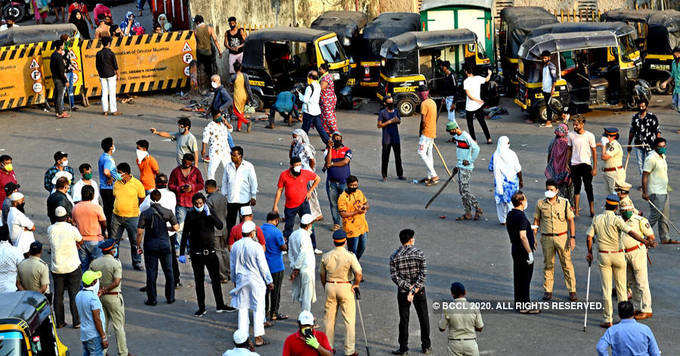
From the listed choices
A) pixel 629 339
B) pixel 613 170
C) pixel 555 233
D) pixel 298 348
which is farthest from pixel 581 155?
pixel 298 348

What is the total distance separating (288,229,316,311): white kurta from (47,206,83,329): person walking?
2.73 m

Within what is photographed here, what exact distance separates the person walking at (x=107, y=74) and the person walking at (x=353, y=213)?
35.2ft

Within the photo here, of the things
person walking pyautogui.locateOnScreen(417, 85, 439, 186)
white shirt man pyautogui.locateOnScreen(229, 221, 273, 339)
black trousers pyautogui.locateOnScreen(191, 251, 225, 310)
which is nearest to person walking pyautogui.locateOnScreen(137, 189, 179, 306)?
black trousers pyautogui.locateOnScreen(191, 251, 225, 310)

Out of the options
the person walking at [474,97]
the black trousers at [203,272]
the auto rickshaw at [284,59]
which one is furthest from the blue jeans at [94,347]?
the auto rickshaw at [284,59]

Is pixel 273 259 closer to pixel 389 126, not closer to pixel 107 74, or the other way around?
pixel 389 126

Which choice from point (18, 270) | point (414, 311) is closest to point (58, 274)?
point (18, 270)

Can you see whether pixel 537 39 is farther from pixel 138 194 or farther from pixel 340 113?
pixel 138 194

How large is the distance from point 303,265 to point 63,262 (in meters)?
2.99

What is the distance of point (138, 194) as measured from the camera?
14789 mm

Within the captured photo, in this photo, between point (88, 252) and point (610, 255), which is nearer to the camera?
point (610, 255)

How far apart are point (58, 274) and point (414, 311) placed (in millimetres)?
4375

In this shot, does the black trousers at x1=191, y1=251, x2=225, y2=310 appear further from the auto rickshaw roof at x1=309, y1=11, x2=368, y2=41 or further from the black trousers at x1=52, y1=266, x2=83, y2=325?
the auto rickshaw roof at x1=309, y1=11, x2=368, y2=41

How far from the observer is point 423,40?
23.6 metres

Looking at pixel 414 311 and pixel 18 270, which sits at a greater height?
pixel 18 270
